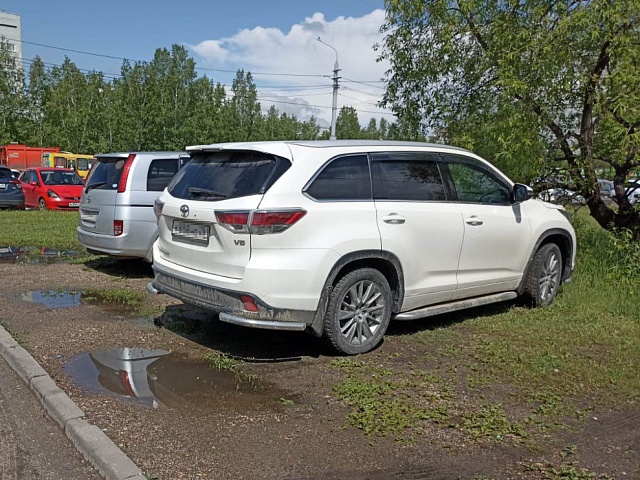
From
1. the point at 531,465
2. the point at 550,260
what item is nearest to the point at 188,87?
the point at 550,260

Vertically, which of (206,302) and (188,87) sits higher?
(188,87)

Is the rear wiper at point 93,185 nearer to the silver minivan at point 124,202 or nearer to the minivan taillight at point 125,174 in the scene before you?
the silver minivan at point 124,202

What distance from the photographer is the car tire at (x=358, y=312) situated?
16.8ft

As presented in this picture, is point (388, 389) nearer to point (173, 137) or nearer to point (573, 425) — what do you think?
point (573, 425)

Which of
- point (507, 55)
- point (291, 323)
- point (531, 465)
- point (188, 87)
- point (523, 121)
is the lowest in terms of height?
point (531, 465)

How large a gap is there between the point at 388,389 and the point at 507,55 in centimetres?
604

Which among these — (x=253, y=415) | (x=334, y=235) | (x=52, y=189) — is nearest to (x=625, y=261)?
(x=334, y=235)

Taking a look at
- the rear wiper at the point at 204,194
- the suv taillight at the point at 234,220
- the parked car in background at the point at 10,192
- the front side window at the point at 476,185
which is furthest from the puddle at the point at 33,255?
the parked car in background at the point at 10,192

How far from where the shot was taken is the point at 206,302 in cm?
507

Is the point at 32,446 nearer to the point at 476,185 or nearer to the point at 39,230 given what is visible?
the point at 476,185

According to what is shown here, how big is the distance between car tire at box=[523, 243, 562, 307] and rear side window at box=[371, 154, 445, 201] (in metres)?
1.81

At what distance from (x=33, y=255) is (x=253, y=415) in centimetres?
794

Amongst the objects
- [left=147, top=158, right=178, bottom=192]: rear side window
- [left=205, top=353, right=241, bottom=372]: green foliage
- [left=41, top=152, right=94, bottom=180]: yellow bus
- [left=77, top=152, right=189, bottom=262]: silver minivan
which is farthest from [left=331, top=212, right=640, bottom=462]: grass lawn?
[left=41, top=152, right=94, bottom=180]: yellow bus

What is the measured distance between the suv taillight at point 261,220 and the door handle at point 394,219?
927 millimetres
